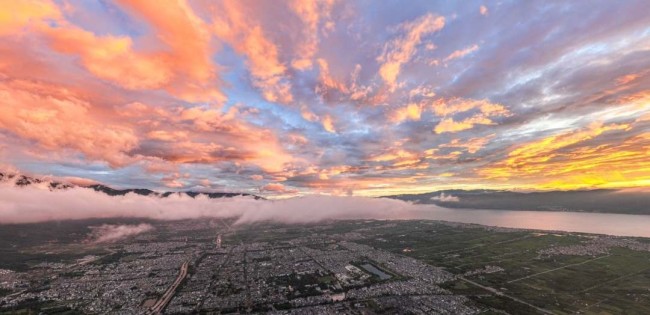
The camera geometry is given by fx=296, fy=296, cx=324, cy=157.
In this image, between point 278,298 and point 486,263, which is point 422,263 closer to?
point 486,263

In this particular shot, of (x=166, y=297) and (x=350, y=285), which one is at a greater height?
(x=350, y=285)

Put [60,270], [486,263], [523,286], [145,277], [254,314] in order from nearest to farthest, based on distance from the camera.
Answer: [254,314] → [523,286] → [145,277] → [486,263] → [60,270]

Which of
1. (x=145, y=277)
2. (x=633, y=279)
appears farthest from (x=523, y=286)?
(x=145, y=277)

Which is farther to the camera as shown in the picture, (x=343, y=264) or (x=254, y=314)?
(x=343, y=264)

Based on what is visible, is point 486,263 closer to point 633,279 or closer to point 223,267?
point 633,279

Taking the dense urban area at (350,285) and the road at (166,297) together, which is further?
the road at (166,297)

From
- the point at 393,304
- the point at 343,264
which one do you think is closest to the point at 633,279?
the point at 393,304

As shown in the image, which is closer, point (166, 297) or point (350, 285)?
point (166, 297)

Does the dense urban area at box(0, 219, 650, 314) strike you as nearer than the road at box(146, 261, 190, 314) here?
Yes

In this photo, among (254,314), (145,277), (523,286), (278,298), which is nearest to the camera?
(254,314)
